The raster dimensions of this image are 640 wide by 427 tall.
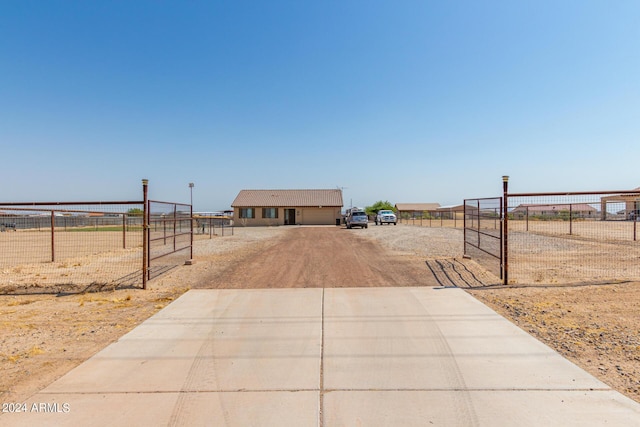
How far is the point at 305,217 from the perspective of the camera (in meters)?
42.4

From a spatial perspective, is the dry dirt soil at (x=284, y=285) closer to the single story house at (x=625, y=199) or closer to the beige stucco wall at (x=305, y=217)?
the single story house at (x=625, y=199)

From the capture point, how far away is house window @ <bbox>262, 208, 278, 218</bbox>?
42.3 metres

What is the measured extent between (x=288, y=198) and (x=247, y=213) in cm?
558

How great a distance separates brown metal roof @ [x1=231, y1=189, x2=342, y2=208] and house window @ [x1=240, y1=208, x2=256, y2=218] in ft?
1.82

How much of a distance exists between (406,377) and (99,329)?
4521 mm

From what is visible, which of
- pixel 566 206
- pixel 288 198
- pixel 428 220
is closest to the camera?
pixel 566 206

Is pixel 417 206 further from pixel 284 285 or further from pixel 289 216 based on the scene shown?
pixel 284 285

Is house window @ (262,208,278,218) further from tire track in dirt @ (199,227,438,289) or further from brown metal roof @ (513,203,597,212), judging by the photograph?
tire track in dirt @ (199,227,438,289)

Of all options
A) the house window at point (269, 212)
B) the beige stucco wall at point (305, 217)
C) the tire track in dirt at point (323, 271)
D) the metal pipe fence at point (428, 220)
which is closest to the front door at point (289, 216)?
the beige stucco wall at point (305, 217)

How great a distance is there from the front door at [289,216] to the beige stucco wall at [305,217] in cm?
37

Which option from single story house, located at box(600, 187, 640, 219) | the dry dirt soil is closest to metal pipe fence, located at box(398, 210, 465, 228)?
single story house, located at box(600, 187, 640, 219)

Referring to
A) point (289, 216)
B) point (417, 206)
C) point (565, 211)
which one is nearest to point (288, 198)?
point (289, 216)

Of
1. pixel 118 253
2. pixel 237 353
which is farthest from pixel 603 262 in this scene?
pixel 118 253

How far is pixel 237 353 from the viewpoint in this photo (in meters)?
4.23
